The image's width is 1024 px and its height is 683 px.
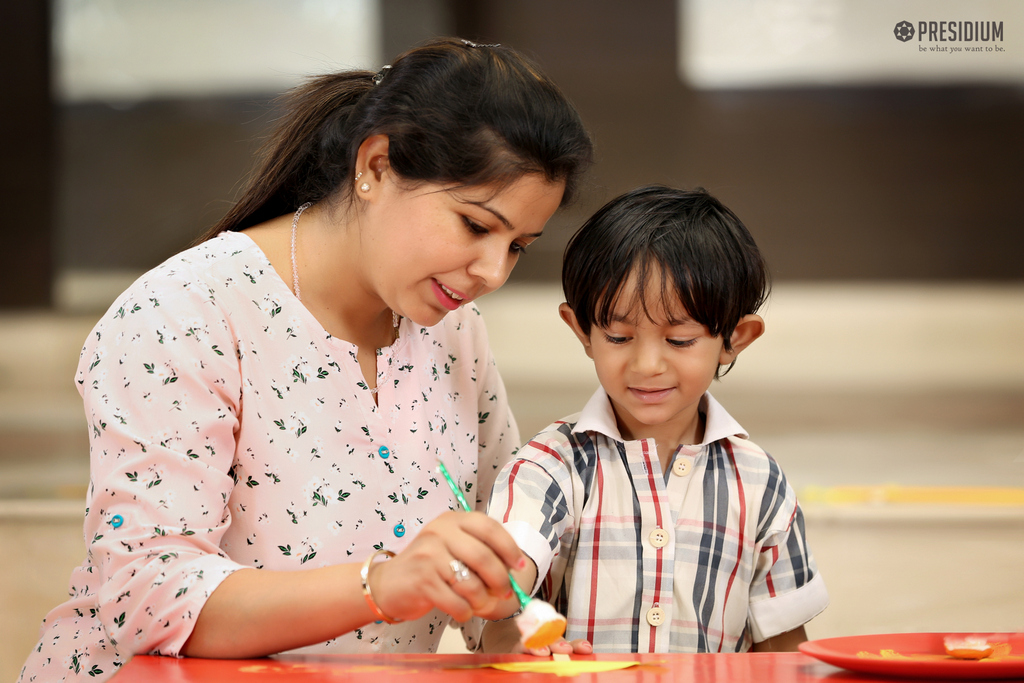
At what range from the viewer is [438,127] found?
3.40 feet

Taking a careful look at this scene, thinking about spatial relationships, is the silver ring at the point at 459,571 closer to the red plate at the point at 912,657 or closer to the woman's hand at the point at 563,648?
the woman's hand at the point at 563,648

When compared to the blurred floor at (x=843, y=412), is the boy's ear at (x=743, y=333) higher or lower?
higher

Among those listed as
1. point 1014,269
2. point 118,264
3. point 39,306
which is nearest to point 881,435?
point 1014,269

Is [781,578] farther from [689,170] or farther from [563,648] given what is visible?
[689,170]

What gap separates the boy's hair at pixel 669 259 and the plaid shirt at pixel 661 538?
138 mm

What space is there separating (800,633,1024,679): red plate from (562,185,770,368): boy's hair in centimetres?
40

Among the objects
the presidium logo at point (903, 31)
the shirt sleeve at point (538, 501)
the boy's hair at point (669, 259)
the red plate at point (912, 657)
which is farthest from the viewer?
the presidium logo at point (903, 31)

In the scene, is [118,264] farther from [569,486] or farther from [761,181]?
[569,486]

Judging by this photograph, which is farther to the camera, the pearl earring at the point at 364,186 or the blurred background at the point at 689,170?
the blurred background at the point at 689,170

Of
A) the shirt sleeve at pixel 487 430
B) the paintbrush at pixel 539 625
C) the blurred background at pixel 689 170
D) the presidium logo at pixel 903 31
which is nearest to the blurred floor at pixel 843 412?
the blurred background at pixel 689 170

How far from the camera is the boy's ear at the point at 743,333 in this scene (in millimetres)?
1163

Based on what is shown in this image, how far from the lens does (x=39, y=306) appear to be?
13.3ft

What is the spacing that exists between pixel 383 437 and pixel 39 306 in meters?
3.49

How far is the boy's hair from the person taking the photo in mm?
1093
